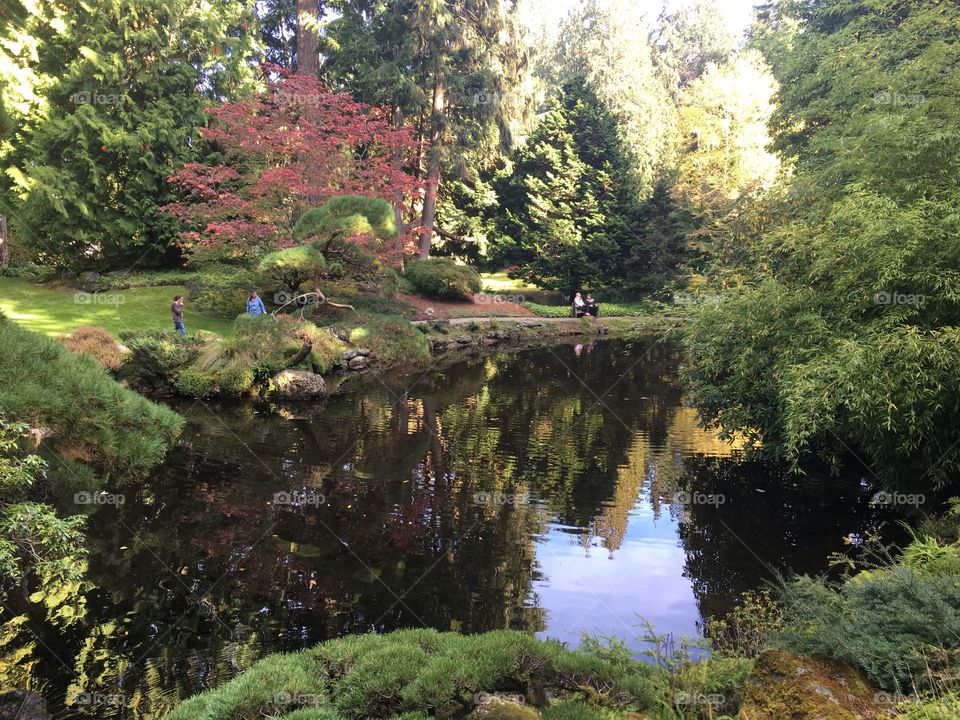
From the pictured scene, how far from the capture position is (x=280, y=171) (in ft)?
72.2

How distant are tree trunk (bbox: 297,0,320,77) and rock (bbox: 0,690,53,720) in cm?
2915

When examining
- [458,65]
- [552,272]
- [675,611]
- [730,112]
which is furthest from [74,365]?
[730,112]

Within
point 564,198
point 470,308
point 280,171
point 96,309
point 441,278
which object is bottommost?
point 96,309

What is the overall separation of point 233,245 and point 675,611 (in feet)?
68.2

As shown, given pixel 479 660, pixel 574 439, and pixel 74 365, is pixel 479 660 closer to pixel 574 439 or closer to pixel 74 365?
pixel 74 365

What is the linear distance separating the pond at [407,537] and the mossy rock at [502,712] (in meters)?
2.84

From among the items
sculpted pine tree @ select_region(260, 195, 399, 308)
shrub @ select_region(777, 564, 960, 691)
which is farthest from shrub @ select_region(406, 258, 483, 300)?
shrub @ select_region(777, 564, 960, 691)

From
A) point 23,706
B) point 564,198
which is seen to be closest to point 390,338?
point 23,706

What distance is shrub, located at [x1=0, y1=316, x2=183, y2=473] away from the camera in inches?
289

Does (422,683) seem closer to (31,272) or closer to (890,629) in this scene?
(890,629)

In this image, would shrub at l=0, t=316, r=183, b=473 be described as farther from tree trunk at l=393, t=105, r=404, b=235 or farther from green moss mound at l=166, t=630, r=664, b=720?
tree trunk at l=393, t=105, r=404, b=235

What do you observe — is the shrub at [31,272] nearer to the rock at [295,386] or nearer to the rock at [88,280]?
the rock at [88,280]

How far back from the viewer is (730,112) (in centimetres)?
3647

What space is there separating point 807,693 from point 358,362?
1762 centimetres
